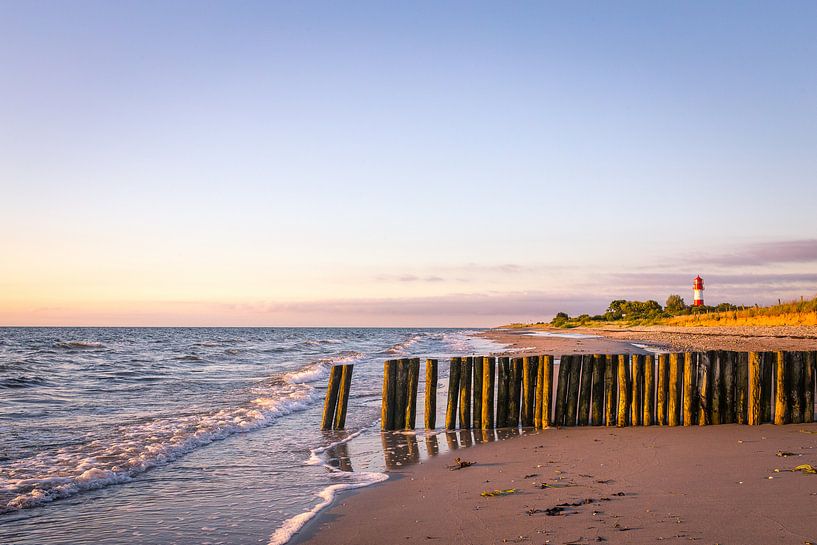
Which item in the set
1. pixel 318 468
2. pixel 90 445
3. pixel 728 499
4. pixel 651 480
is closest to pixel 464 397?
pixel 318 468

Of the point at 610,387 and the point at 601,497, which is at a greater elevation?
the point at 610,387

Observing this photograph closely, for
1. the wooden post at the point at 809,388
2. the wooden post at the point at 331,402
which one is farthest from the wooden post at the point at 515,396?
the wooden post at the point at 809,388

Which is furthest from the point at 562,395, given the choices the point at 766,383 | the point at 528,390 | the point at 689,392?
the point at 766,383

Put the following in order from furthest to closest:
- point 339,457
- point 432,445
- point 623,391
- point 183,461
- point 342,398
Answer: point 342,398
point 623,391
point 432,445
point 183,461
point 339,457

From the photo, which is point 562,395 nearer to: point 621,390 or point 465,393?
point 621,390

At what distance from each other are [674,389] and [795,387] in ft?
5.90

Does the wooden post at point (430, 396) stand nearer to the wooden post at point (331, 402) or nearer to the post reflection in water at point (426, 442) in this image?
the post reflection in water at point (426, 442)

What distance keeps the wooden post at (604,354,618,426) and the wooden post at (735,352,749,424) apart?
6.02 ft

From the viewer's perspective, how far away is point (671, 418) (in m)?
10.5

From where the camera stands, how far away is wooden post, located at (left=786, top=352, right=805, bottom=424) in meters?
10.3

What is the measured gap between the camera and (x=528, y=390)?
439 inches

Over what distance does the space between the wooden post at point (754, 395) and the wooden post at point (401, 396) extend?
5.50 m

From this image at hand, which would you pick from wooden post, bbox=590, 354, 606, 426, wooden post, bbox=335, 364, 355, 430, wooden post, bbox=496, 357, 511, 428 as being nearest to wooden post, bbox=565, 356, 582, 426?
wooden post, bbox=590, 354, 606, 426

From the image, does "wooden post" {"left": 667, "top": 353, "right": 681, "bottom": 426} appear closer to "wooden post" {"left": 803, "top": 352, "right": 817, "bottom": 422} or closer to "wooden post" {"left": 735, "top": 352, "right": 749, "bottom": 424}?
"wooden post" {"left": 735, "top": 352, "right": 749, "bottom": 424}
